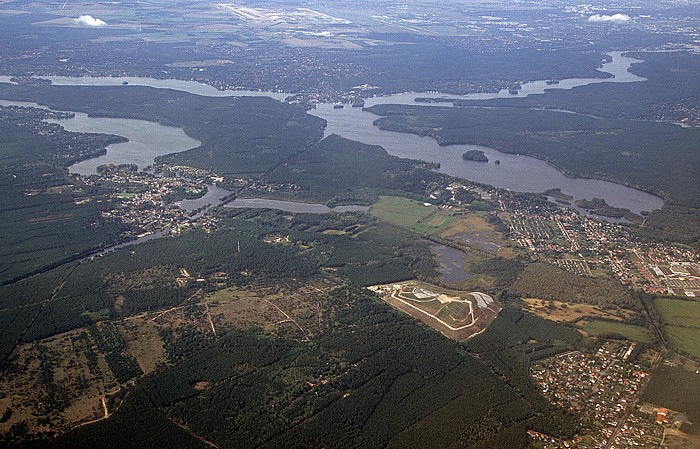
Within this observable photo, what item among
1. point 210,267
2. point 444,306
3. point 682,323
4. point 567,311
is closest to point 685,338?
point 682,323

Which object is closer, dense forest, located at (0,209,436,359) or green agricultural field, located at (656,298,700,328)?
dense forest, located at (0,209,436,359)

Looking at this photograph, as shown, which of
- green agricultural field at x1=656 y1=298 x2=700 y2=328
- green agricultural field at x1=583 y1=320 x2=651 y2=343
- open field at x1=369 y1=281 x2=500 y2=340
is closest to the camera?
green agricultural field at x1=583 y1=320 x2=651 y2=343

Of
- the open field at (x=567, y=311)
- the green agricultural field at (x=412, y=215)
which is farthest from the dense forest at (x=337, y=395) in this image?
the green agricultural field at (x=412, y=215)

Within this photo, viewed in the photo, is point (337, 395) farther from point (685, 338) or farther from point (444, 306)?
point (685, 338)

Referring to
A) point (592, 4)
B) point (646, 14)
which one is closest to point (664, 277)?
point (646, 14)

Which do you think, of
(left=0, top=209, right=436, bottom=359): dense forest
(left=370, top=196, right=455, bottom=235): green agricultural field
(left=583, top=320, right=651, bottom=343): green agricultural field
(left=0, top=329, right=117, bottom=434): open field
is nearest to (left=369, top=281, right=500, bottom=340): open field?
(left=0, top=209, right=436, bottom=359): dense forest

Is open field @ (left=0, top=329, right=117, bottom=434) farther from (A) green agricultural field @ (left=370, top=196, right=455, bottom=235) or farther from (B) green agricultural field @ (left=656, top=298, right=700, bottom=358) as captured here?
(B) green agricultural field @ (left=656, top=298, right=700, bottom=358)
